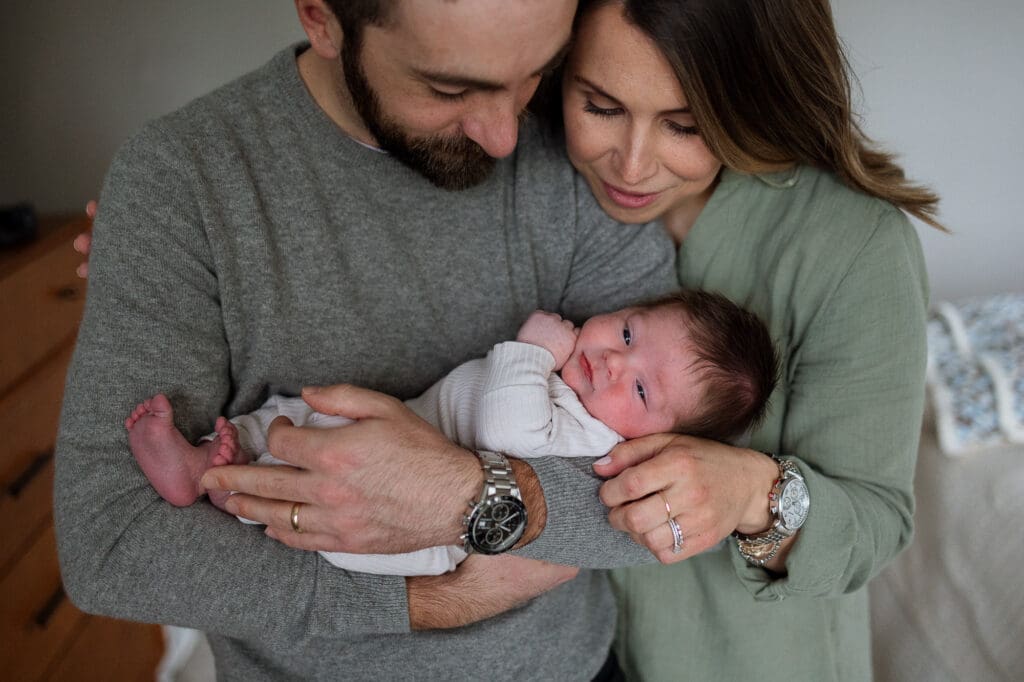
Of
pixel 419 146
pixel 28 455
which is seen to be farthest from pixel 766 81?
pixel 28 455

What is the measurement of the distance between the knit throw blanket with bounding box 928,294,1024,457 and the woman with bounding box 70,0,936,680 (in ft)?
2.75

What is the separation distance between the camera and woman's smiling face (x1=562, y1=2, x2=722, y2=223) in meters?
1.22

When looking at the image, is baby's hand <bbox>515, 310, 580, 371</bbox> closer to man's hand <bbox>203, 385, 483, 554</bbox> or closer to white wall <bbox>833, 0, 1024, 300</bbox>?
man's hand <bbox>203, 385, 483, 554</bbox>

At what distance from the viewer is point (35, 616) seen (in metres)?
2.04

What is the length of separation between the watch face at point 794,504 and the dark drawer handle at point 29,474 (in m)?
1.79

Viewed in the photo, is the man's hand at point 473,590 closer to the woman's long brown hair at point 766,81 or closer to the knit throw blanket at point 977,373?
the woman's long brown hair at point 766,81

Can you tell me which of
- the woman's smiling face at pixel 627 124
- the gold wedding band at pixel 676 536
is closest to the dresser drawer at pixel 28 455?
the woman's smiling face at pixel 627 124

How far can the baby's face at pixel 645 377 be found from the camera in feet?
4.53

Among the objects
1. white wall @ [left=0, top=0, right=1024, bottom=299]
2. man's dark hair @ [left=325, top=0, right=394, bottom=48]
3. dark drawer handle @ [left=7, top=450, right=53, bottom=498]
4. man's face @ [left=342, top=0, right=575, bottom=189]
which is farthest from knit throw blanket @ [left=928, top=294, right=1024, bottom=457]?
dark drawer handle @ [left=7, top=450, right=53, bottom=498]

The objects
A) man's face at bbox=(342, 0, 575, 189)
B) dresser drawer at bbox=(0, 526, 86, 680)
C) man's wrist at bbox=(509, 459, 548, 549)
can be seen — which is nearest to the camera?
man's face at bbox=(342, 0, 575, 189)

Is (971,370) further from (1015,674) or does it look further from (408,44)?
(408,44)

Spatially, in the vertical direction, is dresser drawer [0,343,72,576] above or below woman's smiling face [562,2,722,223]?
below

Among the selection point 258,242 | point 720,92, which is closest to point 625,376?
point 720,92

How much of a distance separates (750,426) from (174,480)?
96cm
